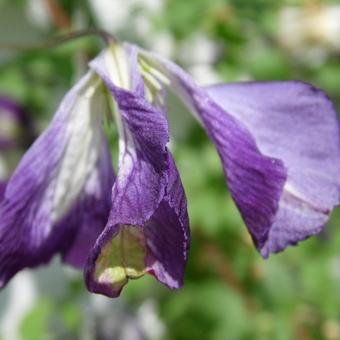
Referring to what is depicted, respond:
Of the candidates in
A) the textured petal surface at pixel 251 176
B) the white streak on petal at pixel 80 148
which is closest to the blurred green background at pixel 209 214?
the white streak on petal at pixel 80 148

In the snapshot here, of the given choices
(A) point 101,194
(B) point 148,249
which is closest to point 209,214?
(A) point 101,194

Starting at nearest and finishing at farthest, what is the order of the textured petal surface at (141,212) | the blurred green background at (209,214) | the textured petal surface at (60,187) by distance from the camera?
the textured petal surface at (141,212) < the textured petal surface at (60,187) < the blurred green background at (209,214)

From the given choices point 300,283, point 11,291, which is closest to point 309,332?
point 300,283

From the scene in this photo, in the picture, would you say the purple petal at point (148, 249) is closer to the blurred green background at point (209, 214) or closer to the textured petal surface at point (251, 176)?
the textured petal surface at point (251, 176)

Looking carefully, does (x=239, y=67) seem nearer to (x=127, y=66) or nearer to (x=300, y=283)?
(x=300, y=283)

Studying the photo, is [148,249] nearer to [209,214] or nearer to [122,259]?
[122,259]
